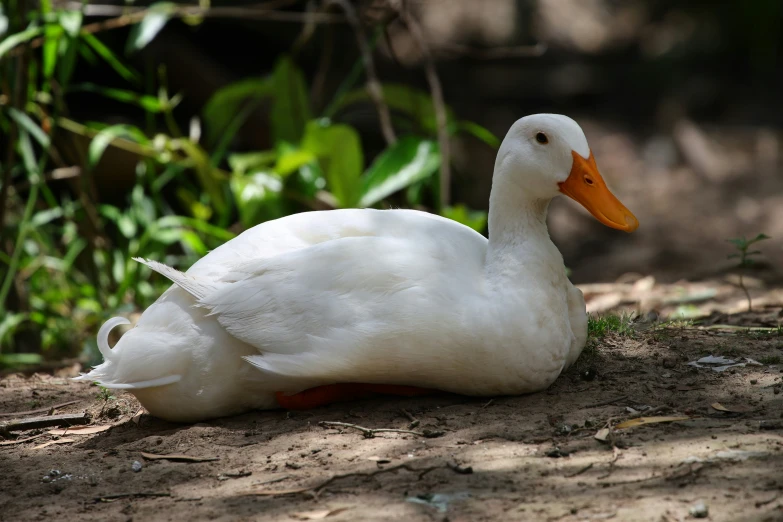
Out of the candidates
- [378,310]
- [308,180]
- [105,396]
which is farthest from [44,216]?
[378,310]

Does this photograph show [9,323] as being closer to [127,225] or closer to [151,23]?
[127,225]

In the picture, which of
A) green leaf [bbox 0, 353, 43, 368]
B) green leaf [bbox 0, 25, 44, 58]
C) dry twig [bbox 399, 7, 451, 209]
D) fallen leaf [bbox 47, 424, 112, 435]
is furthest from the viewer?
dry twig [bbox 399, 7, 451, 209]

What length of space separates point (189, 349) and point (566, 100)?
8098 millimetres

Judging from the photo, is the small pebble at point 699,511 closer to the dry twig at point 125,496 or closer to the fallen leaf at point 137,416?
the dry twig at point 125,496

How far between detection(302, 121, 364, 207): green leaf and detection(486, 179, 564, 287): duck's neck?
2.28 meters

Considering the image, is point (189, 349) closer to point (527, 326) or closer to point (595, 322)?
point (527, 326)

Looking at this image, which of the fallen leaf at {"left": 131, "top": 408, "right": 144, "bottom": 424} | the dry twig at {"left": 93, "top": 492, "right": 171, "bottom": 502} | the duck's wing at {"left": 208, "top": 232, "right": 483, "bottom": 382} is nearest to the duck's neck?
the duck's wing at {"left": 208, "top": 232, "right": 483, "bottom": 382}

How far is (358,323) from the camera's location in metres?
2.99

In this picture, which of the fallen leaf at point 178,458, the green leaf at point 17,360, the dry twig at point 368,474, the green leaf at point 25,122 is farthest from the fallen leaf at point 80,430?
the green leaf at point 25,122

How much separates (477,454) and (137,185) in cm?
384

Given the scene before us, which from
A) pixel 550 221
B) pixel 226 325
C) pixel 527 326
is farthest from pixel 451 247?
pixel 550 221

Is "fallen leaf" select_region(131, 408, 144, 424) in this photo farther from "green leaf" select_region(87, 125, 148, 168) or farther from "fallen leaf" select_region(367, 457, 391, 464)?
"green leaf" select_region(87, 125, 148, 168)

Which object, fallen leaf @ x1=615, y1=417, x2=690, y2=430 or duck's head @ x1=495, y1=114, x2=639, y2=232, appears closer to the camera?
fallen leaf @ x1=615, y1=417, x2=690, y2=430

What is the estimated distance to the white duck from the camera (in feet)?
9.77
